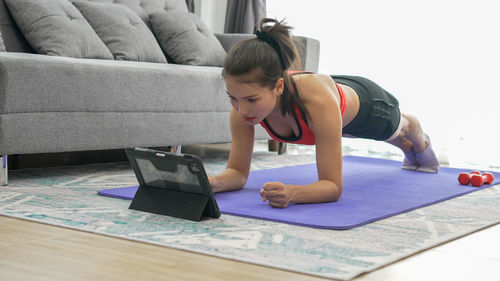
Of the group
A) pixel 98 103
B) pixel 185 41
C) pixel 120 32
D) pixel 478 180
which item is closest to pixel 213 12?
pixel 185 41

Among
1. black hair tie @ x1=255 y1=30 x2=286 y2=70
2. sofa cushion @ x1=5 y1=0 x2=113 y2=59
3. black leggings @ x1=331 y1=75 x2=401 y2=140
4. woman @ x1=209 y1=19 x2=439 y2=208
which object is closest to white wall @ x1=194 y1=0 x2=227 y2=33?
sofa cushion @ x1=5 y1=0 x2=113 y2=59

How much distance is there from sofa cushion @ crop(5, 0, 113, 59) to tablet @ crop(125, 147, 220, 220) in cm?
108

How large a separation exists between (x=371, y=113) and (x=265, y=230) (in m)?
0.92

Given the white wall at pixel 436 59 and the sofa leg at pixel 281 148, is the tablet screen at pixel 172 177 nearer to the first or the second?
the sofa leg at pixel 281 148

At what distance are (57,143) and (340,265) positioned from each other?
4.01 feet

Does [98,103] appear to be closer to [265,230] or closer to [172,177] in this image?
[172,177]

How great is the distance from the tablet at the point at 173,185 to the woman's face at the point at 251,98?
0.68 ft

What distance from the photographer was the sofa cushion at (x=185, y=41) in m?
3.14

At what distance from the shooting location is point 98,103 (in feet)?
7.20

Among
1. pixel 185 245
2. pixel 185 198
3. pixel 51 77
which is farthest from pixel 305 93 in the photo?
pixel 51 77

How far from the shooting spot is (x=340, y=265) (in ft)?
3.85

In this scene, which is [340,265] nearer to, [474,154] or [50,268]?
[50,268]

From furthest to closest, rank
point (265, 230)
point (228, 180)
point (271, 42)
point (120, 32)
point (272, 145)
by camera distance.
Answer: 1. point (272, 145)
2. point (120, 32)
3. point (228, 180)
4. point (271, 42)
5. point (265, 230)

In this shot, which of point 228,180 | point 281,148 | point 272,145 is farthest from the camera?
point 272,145
